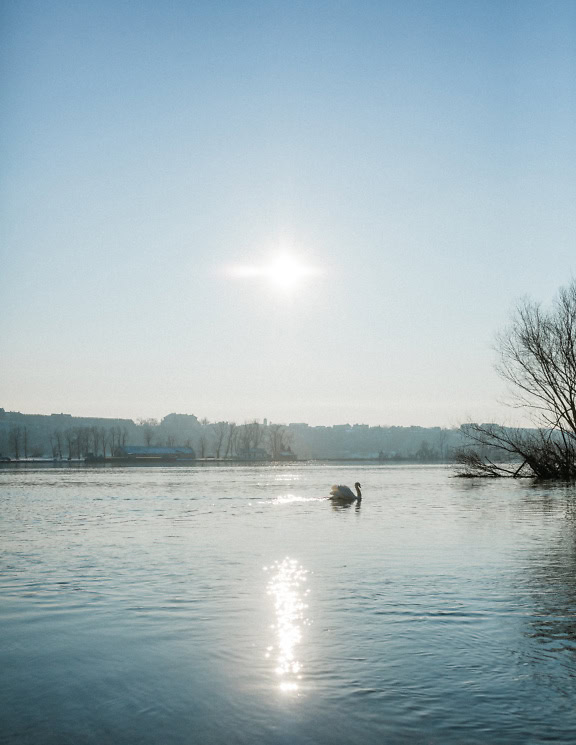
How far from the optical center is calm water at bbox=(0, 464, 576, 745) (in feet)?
18.1

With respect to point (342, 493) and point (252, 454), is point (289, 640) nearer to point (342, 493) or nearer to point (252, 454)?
point (342, 493)

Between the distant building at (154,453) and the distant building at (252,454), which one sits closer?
the distant building at (154,453)

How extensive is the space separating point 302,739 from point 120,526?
16746 mm

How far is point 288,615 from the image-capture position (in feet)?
30.3

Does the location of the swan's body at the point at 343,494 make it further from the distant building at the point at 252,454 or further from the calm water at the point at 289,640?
the distant building at the point at 252,454

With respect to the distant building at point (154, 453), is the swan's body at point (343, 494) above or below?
above

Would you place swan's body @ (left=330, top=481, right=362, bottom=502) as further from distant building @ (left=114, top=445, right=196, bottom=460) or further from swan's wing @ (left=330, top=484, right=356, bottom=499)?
distant building @ (left=114, top=445, right=196, bottom=460)

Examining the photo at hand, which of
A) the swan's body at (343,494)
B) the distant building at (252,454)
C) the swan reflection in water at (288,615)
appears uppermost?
the swan reflection in water at (288,615)

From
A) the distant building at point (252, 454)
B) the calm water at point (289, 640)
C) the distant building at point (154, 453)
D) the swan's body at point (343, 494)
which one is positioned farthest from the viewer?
the distant building at point (252, 454)

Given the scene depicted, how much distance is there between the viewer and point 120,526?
2097 cm

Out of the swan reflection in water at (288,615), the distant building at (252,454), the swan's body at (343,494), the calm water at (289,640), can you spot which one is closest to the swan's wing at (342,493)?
the swan's body at (343,494)

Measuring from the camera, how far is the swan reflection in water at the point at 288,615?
22.5 ft

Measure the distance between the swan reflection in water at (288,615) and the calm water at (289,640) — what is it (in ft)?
0.13

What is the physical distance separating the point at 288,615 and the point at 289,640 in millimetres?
1255
